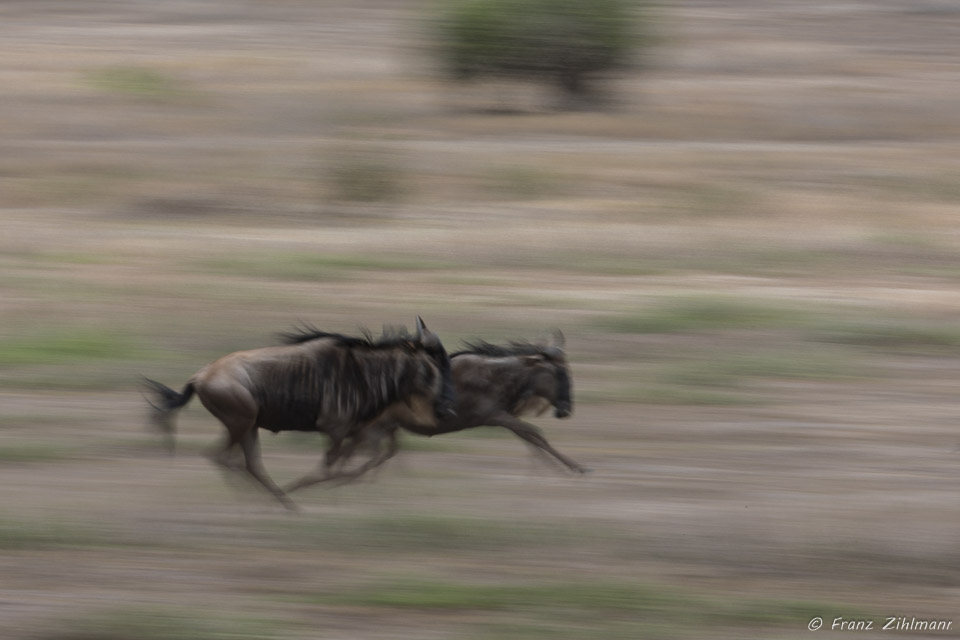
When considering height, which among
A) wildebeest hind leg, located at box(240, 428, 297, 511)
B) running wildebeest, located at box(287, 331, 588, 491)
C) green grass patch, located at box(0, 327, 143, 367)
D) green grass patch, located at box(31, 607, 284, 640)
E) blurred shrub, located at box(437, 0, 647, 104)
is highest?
blurred shrub, located at box(437, 0, 647, 104)

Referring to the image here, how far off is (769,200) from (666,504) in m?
8.60

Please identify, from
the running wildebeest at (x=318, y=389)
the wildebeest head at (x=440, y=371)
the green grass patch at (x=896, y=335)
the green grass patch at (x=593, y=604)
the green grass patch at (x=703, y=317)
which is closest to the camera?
the green grass patch at (x=593, y=604)

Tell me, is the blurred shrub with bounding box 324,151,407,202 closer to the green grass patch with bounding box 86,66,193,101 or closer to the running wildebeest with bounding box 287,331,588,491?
the green grass patch with bounding box 86,66,193,101

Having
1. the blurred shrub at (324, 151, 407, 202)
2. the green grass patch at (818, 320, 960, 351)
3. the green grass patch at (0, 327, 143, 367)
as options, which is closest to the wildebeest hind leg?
the green grass patch at (0, 327, 143, 367)

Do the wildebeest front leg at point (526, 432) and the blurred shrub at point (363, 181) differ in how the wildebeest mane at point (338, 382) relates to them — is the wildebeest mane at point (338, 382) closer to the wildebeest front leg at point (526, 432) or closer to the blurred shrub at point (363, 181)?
the wildebeest front leg at point (526, 432)

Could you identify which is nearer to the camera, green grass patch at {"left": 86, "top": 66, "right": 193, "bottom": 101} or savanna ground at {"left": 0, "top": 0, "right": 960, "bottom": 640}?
savanna ground at {"left": 0, "top": 0, "right": 960, "bottom": 640}

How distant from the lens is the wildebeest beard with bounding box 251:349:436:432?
18.7 ft

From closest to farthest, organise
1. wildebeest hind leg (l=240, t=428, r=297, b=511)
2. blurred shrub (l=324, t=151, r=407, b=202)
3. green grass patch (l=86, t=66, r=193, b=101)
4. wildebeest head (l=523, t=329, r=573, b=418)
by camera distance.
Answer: wildebeest hind leg (l=240, t=428, r=297, b=511), wildebeest head (l=523, t=329, r=573, b=418), blurred shrub (l=324, t=151, r=407, b=202), green grass patch (l=86, t=66, r=193, b=101)

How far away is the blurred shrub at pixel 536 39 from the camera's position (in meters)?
20.4

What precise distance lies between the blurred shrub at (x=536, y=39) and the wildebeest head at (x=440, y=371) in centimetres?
1490

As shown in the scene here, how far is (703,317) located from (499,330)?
1308 millimetres

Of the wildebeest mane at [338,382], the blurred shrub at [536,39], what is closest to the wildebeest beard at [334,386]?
the wildebeest mane at [338,382]

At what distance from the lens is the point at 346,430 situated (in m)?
5.90

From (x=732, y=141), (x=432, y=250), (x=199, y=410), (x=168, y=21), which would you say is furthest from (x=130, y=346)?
(x=168, y=21)
